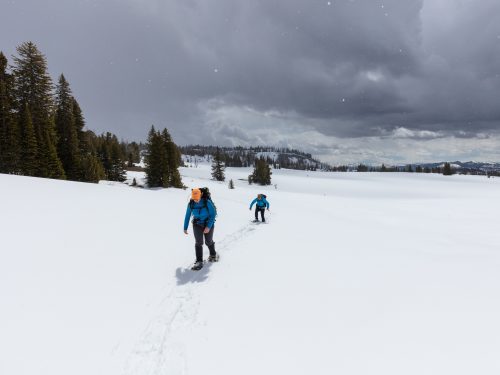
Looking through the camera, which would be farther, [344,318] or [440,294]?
[440,294]

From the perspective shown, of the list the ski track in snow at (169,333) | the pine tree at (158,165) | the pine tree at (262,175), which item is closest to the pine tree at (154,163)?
the pine tree at (158,165)

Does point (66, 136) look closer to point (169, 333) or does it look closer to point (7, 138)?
point (7, 138)

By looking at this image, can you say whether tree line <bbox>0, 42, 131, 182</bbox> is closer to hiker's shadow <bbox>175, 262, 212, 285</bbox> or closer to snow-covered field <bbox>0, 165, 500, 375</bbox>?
snow-covered field <bbox>0, 165, 500, 375</bbox>

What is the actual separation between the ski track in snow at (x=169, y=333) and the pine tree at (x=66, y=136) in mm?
37208

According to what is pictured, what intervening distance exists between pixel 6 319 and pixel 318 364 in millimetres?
5042

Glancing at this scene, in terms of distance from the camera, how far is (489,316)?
4.57 metres

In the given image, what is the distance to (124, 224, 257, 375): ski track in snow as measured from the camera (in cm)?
371

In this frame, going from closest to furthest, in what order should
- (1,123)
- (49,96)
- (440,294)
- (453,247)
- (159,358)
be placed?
(159,358) < (440,294) < (453,247) < (1,123) < (49,96)

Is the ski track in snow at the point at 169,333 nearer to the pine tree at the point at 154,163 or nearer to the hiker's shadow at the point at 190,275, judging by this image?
the hiker's shadow at the point at 190,275

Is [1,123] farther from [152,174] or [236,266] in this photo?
[236,266]

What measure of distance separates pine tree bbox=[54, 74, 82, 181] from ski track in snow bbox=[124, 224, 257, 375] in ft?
122

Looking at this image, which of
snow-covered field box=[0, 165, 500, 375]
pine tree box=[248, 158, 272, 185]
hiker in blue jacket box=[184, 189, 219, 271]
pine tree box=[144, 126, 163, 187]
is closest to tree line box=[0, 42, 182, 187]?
pine tree box=[144, 126, 163, 187]

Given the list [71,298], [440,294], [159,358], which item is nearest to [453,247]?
[440,294]

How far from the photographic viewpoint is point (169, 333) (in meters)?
4.47
